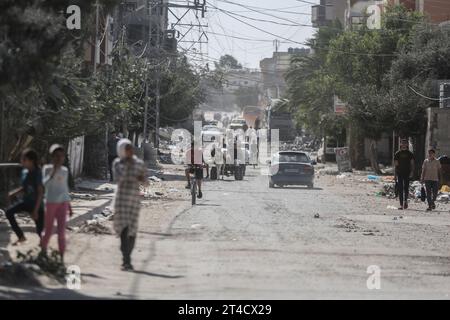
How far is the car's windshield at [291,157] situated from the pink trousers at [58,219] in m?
26.3

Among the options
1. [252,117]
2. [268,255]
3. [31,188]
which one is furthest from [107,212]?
[252,117]

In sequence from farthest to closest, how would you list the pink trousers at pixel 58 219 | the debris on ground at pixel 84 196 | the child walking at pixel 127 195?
the debris on ground at pixel 84 196, the child walking at pixel 127 195, the pink trousers at pixel 58 219

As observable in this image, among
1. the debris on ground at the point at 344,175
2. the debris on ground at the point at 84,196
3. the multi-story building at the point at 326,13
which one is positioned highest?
the multi-story building at the point at 326,13

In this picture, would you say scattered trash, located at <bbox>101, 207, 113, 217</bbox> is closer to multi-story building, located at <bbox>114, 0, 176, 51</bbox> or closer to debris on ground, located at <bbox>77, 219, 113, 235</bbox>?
debris on ground, located at <bbox>77, 219, 113, 235</bbox>

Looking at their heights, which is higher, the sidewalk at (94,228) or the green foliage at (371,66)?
the green foliage at (371,66)

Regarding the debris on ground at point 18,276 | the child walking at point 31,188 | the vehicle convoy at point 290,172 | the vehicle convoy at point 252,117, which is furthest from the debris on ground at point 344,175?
the vehicle convoy at point 252,117

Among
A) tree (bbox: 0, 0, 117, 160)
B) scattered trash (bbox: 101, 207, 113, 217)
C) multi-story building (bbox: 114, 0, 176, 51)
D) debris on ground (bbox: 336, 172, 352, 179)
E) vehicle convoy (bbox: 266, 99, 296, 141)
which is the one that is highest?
multi-story building (bbox: 114, 0, 176, 51)

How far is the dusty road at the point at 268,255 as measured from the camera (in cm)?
1231

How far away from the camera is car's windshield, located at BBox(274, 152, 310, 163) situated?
40.0 meters

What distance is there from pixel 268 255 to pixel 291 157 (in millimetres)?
24558

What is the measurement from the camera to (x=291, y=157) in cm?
4025

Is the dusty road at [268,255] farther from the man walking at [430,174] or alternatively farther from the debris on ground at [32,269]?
the man walking at [430,174]

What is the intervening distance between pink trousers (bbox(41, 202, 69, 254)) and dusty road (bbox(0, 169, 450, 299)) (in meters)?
0.51

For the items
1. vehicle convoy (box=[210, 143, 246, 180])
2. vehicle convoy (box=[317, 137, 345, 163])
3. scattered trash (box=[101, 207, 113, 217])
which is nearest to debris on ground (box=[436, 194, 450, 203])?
scattered trash (box=[101, 207, 113, 217])
